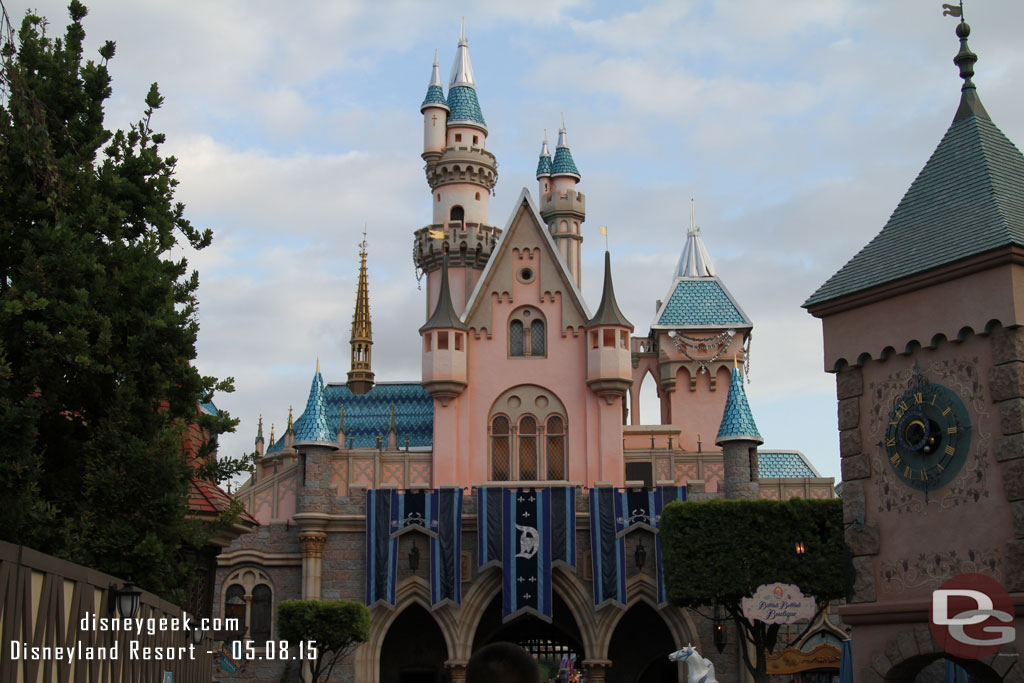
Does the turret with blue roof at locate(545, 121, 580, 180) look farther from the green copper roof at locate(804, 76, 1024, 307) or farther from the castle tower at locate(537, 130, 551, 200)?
the green copper roof at locate(804, 76, 1024, 307)

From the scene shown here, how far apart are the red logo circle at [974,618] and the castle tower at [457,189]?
1265 inches

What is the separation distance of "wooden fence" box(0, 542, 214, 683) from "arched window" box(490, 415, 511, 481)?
77.2 feet

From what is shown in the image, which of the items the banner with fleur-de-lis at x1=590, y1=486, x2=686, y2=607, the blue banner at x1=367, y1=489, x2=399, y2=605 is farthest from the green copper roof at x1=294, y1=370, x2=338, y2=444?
the banner with fleur-de-lis at x1=590, y1=486, x2=686, y2=607

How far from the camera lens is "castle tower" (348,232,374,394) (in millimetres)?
51000

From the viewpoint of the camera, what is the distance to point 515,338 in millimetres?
40469

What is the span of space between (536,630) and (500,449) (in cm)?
612

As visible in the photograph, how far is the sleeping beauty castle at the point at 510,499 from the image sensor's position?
1420 inches

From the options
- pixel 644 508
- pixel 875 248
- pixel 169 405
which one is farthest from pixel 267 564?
pixel 875 248

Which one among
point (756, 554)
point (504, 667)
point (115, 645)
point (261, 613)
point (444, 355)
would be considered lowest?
point (261, 613)

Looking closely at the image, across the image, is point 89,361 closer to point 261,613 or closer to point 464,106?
point 261,613

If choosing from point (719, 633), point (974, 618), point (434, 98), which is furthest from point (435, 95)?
point (974, 618)

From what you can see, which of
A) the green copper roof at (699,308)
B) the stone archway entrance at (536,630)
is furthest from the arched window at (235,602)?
the green copper roof at (699,308)

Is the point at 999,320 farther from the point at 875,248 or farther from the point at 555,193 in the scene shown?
the point at 555,193

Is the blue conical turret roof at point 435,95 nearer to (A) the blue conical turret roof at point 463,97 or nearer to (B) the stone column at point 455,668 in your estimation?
(A) the blue conical turret roof at point 463,97
